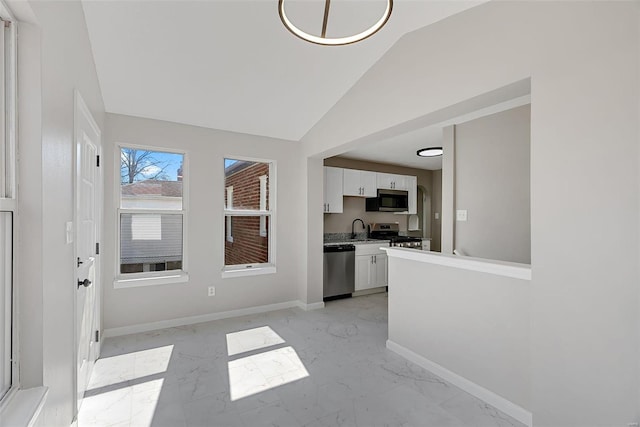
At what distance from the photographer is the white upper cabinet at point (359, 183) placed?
210 inches

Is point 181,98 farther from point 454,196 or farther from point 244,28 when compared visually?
point 454,196

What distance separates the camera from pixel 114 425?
189 cm

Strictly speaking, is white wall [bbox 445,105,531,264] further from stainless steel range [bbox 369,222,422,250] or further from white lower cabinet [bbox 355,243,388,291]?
stainless steel range [bbox 369,222,422,250]

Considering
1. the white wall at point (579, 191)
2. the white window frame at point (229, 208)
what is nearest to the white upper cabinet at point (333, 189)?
the white window frame at point (229, 208)

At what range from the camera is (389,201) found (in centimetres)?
583

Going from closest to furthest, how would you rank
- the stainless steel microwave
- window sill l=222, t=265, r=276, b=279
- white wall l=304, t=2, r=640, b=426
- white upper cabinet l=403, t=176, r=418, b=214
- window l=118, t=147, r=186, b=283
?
white wall l=304, t=2, r=640, b=426 < window l=118, t=147, r=186, b=283 < window sill l=222, t=265, r=276, b=279 < the stainless steel microwave < white upper cabinet l=403, t=176, r=418, b=214

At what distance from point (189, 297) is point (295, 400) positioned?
6.63 ft

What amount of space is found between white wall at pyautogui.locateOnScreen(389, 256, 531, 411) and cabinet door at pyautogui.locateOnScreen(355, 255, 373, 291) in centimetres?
190

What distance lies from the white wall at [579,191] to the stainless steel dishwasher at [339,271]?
3030 millimetres

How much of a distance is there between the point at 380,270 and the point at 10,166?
4715mm

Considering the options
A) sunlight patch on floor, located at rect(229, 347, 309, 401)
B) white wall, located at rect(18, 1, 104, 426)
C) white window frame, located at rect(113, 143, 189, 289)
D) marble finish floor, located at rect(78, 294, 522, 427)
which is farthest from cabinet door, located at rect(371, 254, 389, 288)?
white wall, located at rect(18, 1, 104, 426)

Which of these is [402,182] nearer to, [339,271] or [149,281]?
[339,271]

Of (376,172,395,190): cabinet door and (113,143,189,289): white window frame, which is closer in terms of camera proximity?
(113,143,189,289): white window frame

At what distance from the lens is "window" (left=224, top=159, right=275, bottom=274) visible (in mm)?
3945
